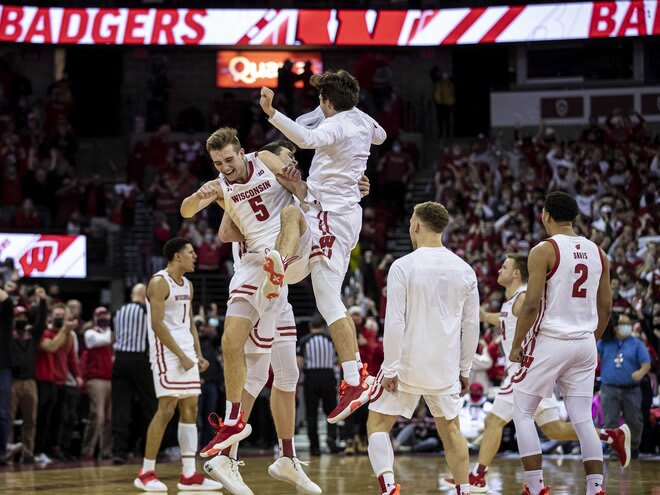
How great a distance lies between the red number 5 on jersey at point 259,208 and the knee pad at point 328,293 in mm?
660

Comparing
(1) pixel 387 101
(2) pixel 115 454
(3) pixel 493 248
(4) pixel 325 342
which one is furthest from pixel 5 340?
(1) pixel 387 101

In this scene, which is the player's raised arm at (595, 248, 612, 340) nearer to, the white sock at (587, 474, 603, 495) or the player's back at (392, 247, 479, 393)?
the white sock at (587, 474, 603, 495)

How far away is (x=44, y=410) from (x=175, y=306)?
466cm

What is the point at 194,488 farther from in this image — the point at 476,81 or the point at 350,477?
the point at 476,81

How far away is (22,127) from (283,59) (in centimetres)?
695

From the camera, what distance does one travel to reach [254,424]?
18.9m

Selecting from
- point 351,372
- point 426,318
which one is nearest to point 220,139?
point 351,372

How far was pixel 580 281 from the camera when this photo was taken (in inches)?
355

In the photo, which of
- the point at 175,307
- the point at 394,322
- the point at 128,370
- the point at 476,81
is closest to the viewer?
the point at 394,322

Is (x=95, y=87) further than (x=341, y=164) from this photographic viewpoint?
Yes

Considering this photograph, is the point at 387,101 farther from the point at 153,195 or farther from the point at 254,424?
the point at 254,424

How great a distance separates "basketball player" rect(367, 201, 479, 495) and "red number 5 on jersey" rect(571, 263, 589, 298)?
2.67 feet

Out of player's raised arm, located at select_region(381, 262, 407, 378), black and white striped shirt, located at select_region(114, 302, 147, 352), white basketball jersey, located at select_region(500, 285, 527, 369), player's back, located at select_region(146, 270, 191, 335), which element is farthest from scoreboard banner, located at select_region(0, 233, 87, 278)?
player's raised arm, located at select_region(381, 262, 407, 378)

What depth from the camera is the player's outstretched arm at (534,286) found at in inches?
351
